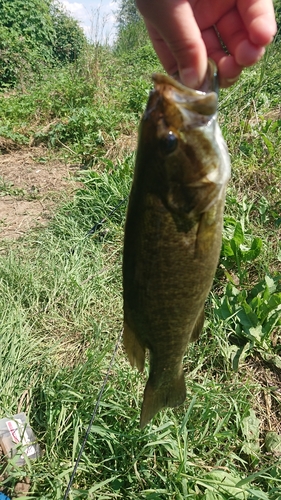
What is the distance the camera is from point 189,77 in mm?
1323

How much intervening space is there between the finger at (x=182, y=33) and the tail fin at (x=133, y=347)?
907 millimetres

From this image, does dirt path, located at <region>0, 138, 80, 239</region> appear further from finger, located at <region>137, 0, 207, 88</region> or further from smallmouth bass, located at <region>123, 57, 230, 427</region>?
finger, located at <region>137, 0, 207, 88</region>

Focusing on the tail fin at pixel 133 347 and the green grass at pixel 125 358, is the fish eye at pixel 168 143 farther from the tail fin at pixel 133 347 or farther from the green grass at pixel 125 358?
the green grass at pixel 125 358

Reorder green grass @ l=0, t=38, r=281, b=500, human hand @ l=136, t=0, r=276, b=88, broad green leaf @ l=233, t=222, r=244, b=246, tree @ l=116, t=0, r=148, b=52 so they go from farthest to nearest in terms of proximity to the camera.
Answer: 1. tree @ l=116, t=0, r=148, b=52
2. broad green leaf @ l=233, t=222, r=244, b=246
3. green grass @ l=0, t=38, r=281, b=500
4. human hand @ l=136, t=0, r=276, b=88

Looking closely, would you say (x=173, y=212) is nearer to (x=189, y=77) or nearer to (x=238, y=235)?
(x=189, y=77)

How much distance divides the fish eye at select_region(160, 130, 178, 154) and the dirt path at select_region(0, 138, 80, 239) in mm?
3646

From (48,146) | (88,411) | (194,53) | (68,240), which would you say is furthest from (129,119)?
(194,53)

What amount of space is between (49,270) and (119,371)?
54.3 inches

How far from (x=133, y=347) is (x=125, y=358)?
1.47m

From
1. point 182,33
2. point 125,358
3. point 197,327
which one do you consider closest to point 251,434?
point 125,358

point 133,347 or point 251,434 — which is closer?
point 133,347

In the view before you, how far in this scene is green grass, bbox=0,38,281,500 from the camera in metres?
2.32

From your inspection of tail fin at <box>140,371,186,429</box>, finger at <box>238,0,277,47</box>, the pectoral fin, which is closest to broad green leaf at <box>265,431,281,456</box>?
tail fin at <box>140,371,186,429</box>

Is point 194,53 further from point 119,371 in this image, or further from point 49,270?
point 49,270
